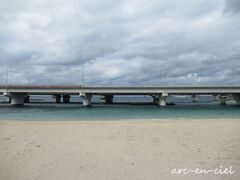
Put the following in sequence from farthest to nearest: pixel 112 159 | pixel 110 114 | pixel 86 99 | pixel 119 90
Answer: pixel 86 99, pixel 119 90, pixel 110 114, pixel 112 159

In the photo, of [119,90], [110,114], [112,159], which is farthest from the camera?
[119,90]

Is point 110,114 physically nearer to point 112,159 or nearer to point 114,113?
point 114,113

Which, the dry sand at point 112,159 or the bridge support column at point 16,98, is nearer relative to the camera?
the dry sand at point 112,159

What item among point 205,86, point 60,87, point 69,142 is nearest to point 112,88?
point 60,87

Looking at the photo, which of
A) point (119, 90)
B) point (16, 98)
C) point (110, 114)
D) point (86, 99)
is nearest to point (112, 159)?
point (110, 114)

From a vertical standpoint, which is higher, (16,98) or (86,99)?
(16,98)

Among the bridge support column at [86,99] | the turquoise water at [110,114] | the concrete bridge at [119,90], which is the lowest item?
the turquoise water at [110,114]

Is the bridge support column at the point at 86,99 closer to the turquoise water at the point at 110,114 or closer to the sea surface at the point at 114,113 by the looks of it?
the sea surface at the point at 114,113

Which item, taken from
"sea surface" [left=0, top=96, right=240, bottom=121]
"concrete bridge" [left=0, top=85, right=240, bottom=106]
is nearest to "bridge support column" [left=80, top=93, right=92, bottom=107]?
"concrete bridge" [left=0, top=85, right=240, bottom=106]

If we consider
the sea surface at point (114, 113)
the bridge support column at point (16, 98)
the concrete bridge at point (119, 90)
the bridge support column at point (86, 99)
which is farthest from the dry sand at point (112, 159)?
the bridge support column at point (16, 98)

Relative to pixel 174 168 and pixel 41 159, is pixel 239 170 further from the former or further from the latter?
pixel 41 159

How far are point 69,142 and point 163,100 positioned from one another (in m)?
78.2

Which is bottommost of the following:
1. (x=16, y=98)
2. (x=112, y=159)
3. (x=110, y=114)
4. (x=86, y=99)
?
(x=110, y=114)

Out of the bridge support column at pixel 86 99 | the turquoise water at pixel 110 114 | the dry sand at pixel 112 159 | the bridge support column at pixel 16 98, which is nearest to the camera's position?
the dry sand at pixel 112 159
